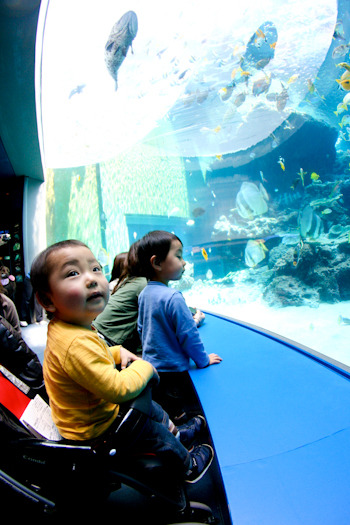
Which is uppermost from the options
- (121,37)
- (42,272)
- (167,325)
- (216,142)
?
(121,37)

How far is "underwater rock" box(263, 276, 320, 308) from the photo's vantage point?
20.5 ft

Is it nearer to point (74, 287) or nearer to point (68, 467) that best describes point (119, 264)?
point (74, 287)

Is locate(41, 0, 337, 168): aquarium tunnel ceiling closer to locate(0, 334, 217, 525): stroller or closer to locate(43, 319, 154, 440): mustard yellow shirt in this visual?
locate(43, 319, 154, 440): mustard yellow shirt

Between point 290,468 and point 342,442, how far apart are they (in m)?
0.23

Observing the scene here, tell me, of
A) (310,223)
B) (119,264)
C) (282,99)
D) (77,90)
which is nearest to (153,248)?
(119,264)

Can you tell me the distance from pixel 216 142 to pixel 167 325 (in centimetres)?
1127

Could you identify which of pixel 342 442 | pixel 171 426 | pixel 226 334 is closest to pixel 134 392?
pixel 171 426

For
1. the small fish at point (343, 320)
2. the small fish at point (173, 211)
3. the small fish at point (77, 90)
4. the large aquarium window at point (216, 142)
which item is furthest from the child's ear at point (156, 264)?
the small fish at point (173, 211)

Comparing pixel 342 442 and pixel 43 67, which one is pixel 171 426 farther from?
pixel 43 67

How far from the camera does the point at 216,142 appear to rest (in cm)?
1101

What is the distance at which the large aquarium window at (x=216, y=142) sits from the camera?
6.13m

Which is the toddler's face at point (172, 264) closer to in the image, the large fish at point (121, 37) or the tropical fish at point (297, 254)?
the tropical fish at point (297, 254)

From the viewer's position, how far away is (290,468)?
29.7 inches

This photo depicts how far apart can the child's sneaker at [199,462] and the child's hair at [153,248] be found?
3.02 ft
